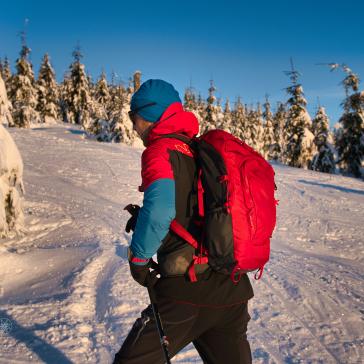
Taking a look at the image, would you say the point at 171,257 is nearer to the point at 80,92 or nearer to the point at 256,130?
the point at 80,92

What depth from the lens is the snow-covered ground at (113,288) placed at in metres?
3.65

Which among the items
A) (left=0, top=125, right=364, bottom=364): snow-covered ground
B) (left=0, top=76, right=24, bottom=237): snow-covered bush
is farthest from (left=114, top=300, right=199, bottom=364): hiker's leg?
(left=0, top=76, right=24, bottom=237): snow-covered bush

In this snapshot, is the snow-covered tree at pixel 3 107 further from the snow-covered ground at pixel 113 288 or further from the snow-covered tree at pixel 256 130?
the snow-covered tree at pixel 256 130

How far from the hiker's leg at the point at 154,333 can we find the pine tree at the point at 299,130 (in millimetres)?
31543

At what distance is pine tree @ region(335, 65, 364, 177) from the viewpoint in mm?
28266

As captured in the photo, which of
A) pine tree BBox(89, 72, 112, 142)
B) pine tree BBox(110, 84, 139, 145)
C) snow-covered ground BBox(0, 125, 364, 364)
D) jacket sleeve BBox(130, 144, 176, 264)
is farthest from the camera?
pine tree BBox(89, 72, 112, 142)

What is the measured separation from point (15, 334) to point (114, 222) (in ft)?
15.3

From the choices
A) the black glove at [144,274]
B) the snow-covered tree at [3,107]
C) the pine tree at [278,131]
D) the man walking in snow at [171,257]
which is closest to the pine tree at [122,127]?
the pine tree at [278,131]

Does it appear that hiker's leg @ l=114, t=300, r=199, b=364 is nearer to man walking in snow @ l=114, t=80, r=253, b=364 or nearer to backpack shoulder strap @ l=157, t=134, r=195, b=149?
man walking in snow @ l=114, t=80, r=253, b=364

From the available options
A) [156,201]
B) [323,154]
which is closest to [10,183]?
[156,201]

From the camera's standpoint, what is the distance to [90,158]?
1666 centimetres

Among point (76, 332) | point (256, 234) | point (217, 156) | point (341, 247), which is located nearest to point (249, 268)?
point (256, 234)

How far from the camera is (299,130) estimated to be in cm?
3212

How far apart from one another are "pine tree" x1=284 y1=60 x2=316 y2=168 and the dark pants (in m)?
31.3
